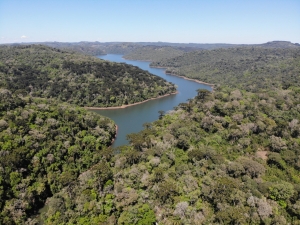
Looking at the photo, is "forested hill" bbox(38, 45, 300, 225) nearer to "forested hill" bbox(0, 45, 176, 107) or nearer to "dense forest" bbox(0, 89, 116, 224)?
"dense forest" bbox(0, 89, 116, 224)

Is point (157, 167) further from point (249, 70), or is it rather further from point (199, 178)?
point (249, 70)

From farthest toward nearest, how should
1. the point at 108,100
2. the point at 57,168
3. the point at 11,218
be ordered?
the point at 108,100 < the point at 57,168 < the point at 11,218

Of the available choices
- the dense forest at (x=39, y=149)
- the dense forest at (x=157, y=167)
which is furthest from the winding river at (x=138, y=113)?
the dense forest at (x=157, y=167)

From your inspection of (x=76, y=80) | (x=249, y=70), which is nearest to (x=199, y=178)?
(x=76, y=80)

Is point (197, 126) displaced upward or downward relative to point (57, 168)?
upward

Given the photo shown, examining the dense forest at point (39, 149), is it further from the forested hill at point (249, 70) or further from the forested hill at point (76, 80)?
the forested hill at point (249, 70)

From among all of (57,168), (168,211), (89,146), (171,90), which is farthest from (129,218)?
(171,90)

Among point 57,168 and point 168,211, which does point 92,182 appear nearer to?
point 57,168
